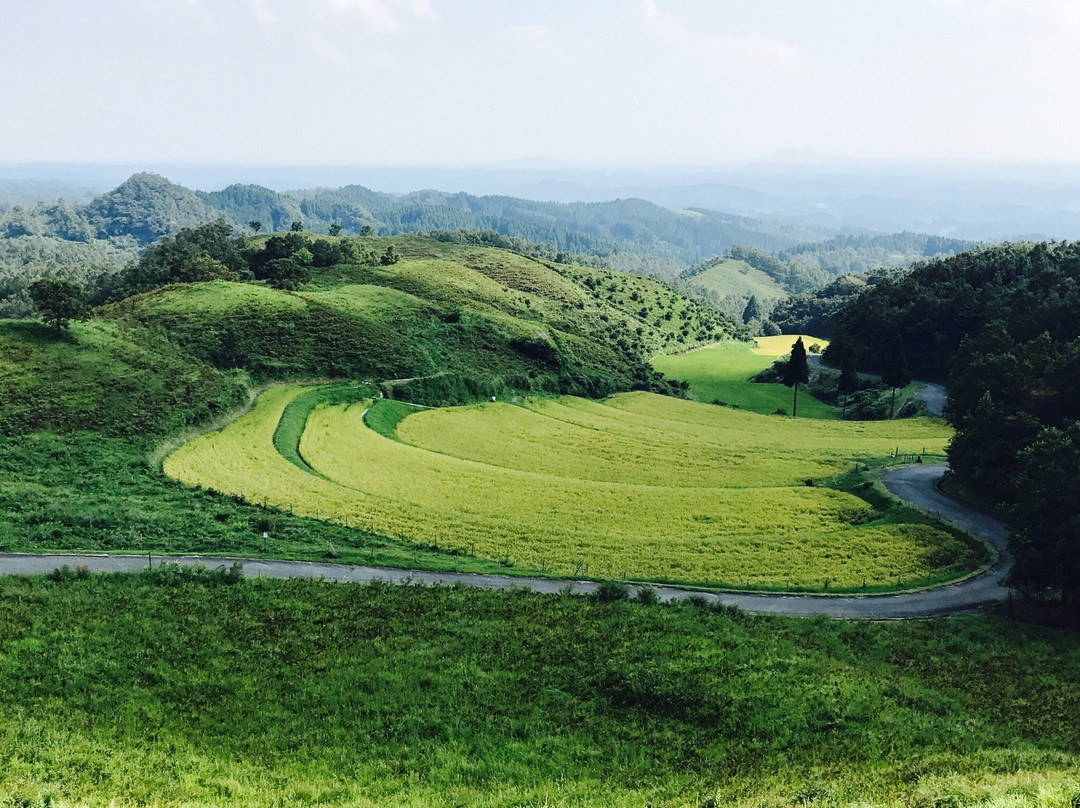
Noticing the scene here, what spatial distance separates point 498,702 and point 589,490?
30.0 metres

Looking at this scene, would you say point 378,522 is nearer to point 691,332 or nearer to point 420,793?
point 420,793

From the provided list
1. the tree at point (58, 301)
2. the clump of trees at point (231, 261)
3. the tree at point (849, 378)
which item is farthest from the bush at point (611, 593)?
the clump of trees at point (231, 261)

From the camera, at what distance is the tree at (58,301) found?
63.1m

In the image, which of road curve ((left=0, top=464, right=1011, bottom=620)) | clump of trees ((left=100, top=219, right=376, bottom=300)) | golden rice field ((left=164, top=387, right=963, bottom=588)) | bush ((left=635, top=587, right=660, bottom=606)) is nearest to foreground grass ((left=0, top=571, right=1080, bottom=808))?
bush ((left=635, top=587, right=660, bottom=606))

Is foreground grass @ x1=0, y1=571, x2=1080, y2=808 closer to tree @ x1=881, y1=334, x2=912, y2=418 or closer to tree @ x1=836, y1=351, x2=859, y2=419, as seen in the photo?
tree @ x1=881, y1=334, x2=912, y2=418

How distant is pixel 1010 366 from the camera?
59281mm

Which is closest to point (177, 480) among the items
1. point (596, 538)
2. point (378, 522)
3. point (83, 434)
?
point (83, 434)

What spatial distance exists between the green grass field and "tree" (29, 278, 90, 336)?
8146cm

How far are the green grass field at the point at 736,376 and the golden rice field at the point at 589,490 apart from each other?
3017 cm

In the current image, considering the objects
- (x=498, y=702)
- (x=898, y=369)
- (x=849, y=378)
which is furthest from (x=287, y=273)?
(x=498, y=702)

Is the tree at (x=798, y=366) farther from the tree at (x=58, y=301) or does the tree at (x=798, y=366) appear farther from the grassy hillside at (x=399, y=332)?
the tree at (x=58, y=301)

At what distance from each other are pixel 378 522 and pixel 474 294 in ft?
294

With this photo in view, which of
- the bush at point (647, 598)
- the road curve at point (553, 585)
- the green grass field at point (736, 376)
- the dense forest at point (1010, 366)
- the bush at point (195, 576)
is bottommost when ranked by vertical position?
the green grass field at point (736, 376)

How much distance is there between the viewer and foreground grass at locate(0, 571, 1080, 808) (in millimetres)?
18797
